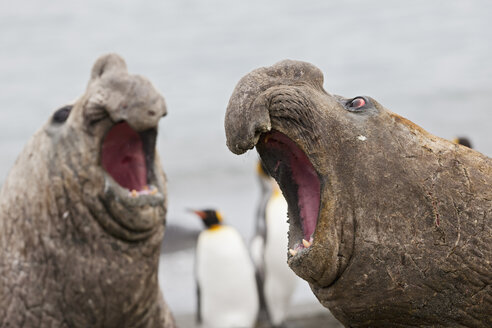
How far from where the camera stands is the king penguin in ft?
34.3

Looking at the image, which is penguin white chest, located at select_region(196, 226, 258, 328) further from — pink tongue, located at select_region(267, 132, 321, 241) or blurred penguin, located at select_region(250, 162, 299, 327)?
pink tongue, located at select_region(267, 132, 321, 241)

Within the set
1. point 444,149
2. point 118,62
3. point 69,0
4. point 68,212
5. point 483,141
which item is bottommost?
point 483,141

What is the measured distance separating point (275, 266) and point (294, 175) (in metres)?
8.58

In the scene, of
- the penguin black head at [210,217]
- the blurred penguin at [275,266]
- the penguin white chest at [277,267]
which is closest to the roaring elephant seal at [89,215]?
the penguin black head at [210,217]

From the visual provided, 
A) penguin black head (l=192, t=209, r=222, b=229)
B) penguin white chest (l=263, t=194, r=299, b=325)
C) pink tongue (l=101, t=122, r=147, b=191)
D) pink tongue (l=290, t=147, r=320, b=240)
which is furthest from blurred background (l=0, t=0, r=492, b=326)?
pink tongue (l=290, t=147, r=320, b=240)

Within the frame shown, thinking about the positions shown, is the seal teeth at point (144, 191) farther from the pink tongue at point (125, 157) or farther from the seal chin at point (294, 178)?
the seal chin at point (294, 178)

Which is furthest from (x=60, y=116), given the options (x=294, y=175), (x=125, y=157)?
(x=294, y=175)

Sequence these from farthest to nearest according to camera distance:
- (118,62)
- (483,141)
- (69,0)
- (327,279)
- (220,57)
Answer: (69,0) < (220,57) < (483,141) < (118,62) < (327,279)

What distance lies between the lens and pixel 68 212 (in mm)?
4801

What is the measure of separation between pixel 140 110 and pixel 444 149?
82.4 inches

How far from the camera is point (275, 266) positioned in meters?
11.4

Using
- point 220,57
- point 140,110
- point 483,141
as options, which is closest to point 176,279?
point 483,141

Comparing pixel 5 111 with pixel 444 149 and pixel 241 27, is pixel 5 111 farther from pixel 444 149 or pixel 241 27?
pixel 444 149

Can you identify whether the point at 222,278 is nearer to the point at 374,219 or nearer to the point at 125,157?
the point at 125,157
